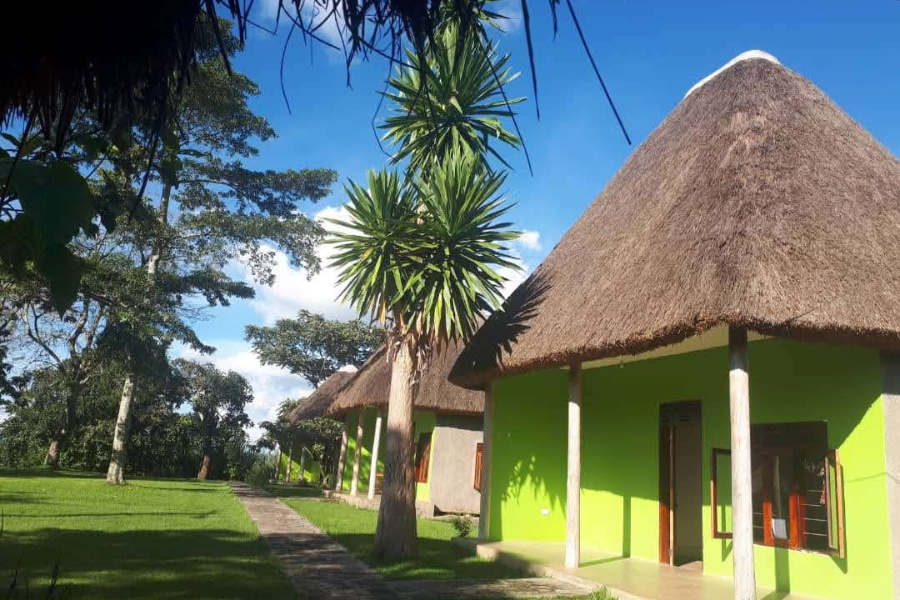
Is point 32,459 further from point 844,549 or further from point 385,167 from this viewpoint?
point 844,549

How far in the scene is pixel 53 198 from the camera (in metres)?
1.17

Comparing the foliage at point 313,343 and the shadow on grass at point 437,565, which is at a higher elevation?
the foliage at point 313,343

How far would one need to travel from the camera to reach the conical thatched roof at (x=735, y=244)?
5.59m

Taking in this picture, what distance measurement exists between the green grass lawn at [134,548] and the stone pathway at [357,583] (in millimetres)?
232

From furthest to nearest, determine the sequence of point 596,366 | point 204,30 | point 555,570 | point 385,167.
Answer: point 596,366, point 385,167, point 555,570, point 204,30

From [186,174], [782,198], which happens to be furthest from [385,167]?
[186,174]

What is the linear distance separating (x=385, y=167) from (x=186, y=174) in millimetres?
11505

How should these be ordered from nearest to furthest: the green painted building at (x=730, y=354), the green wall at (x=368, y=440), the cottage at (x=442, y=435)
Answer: the green painted building at (x=730, y=354) < the cottage at (x=442, y=435) < the green wall at (x=368, y=440)

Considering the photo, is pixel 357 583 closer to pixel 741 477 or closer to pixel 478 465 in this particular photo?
pixel 741 477

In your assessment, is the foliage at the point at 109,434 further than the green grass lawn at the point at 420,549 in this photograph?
Yes

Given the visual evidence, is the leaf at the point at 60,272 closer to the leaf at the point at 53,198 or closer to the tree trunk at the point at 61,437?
the leaf at the point at 53,198

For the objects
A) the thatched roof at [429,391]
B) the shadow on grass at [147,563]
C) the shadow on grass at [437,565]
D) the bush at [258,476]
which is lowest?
the shadow on grass at [147,563]

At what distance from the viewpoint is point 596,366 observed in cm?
999

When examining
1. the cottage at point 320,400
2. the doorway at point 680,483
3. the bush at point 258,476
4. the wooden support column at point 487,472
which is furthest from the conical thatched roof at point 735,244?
the bush at point 258,476
